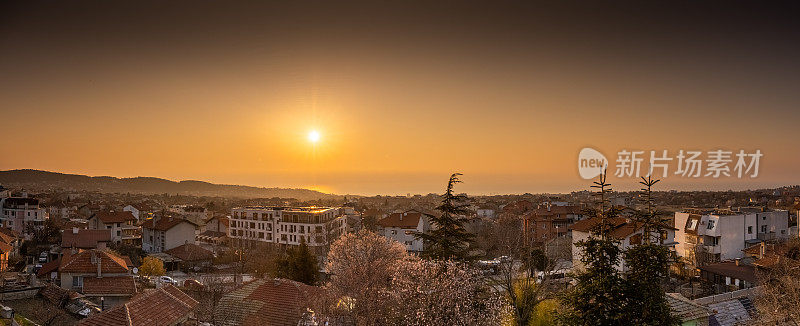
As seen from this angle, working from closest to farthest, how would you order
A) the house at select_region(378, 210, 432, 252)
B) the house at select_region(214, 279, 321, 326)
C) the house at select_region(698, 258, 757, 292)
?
the house at select_region(214, 279, 321, 326) → the house at select_region(698, 258, 757, 292) → the house at select_region(378, 210, 432, 252)

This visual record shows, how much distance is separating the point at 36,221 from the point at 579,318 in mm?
83135

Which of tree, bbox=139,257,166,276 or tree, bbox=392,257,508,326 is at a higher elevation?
tree, bbox=392,257,508,326

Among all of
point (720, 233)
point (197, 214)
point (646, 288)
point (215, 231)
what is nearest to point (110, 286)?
point (646, 288)

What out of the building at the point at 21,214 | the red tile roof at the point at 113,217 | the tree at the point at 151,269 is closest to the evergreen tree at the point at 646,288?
the tree at the point at 151,269

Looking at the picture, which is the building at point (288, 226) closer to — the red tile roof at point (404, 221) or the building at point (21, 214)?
the red tile roof at point (404, 221)

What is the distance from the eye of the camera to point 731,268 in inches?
1661

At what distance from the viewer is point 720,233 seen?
169ft

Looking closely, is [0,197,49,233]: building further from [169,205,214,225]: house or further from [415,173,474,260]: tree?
[415,173,474,260]: tree

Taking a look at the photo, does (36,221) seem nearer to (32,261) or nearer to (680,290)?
(32,261)

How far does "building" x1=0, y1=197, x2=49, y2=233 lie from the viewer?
7500 cm

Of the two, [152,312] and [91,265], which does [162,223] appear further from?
[152,312]

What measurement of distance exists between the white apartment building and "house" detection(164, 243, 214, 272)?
175 ft

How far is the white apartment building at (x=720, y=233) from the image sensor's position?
51.6m

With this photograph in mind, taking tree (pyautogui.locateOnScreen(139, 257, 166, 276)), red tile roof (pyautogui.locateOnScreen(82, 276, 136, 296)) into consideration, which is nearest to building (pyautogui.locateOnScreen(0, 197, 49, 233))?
tree (pyautogui.locateOnScreen(139, 257, 166, 276))
